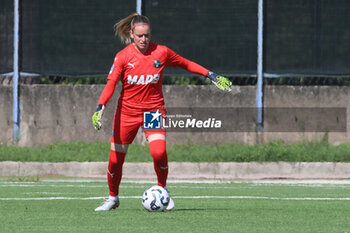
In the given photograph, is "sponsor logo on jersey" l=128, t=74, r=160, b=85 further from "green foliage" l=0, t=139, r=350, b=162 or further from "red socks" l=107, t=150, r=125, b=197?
"green foliage" l=0, t=139, r=350, b=162

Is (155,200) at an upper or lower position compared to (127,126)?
lower

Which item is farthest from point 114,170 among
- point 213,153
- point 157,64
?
point 213,153

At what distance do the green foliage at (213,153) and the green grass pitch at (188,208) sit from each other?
6.25 feet

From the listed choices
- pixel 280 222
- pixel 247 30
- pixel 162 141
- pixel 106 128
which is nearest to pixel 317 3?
pixel 247 30

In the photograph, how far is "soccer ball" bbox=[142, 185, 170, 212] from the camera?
30.5ft

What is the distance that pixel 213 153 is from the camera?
16.2 meters

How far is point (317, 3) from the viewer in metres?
17.6

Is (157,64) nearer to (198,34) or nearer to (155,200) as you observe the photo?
(155,200)

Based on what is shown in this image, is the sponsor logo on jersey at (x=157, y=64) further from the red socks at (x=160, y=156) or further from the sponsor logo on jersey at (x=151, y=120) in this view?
the red socks at (x=160, y=156)

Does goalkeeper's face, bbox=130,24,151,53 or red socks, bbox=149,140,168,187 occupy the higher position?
goalkeeper's face, bbox=130,24,151,53

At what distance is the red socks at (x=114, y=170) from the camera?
9.75 m

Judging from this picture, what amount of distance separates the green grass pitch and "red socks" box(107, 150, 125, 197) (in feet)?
0.77

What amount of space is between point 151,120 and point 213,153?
6595 millimetres

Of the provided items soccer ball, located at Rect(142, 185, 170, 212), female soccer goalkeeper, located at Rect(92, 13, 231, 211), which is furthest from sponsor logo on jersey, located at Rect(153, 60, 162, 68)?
soccer ball, located at Rect(142, 185, 170, 212)
